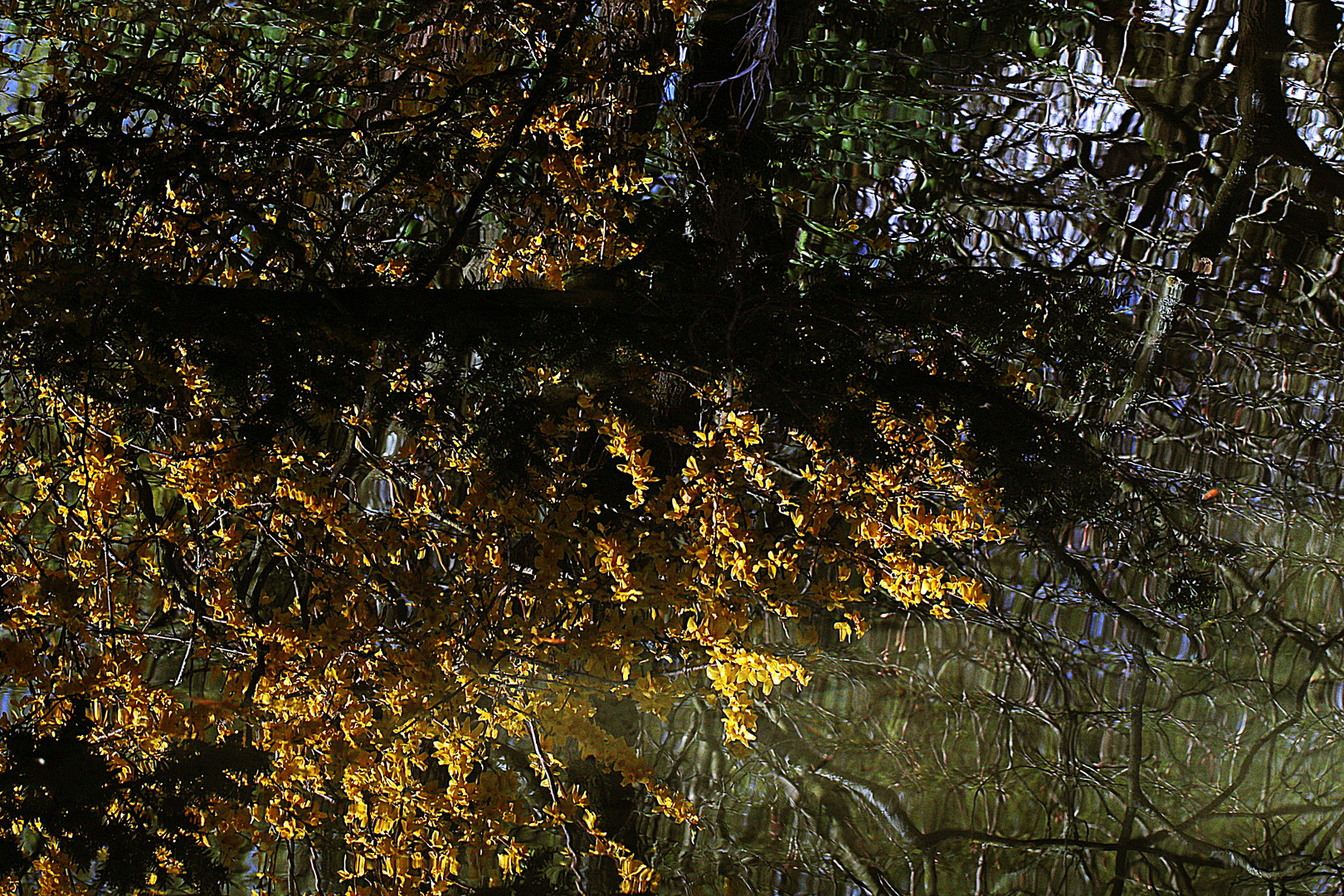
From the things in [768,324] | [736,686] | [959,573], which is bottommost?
[736,686]

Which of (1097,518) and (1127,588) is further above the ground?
(1097,518)

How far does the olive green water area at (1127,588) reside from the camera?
75.5 inches

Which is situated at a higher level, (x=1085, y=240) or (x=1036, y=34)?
(x=1036, y=34)

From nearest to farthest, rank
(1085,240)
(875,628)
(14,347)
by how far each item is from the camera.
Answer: (14,347), (875,628), (1085,240)

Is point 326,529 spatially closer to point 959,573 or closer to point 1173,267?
point 959,573

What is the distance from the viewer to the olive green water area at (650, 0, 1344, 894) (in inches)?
75.5

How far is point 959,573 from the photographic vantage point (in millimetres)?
1896

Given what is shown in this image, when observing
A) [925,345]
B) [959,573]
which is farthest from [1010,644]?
[925,345]

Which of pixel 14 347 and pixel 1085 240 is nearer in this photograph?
pixel 14 347

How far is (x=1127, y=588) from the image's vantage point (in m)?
A: 1.99

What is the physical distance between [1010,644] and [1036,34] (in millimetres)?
1411

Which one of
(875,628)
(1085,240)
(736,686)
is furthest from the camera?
(1085,240)

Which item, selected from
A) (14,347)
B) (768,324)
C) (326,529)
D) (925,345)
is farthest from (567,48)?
(14,347)

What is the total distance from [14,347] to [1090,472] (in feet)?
6.38
